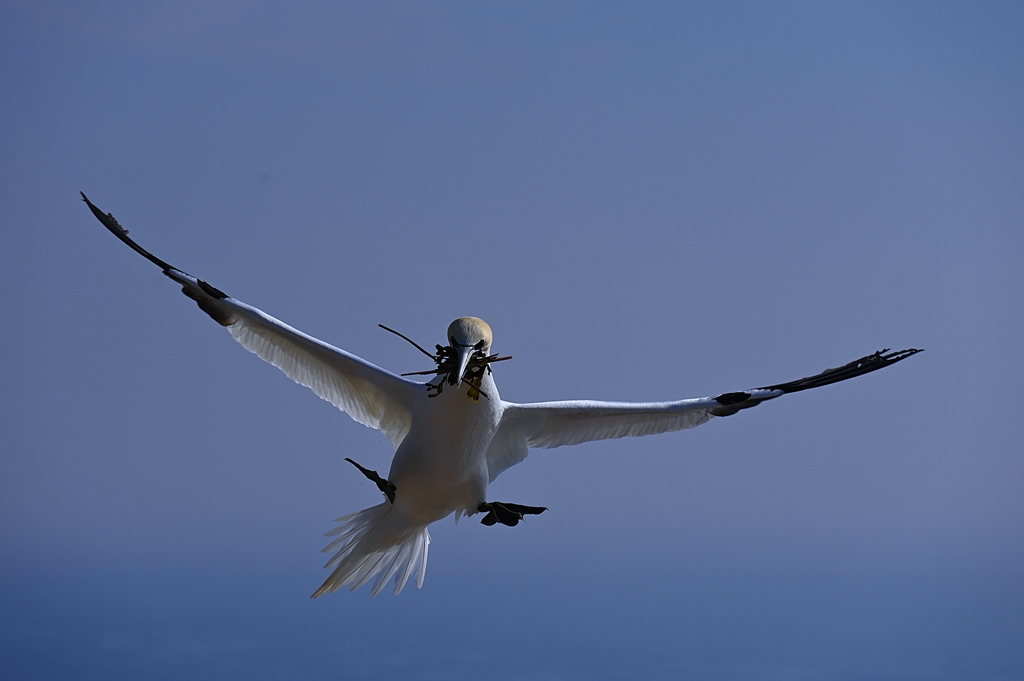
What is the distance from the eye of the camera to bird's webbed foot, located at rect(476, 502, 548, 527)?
13.4 feet

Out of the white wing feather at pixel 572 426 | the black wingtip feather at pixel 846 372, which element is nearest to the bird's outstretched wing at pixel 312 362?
the white wing feather at pixel 572 426

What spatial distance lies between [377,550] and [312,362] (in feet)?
2.30

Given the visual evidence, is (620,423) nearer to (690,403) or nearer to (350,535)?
(690,403)

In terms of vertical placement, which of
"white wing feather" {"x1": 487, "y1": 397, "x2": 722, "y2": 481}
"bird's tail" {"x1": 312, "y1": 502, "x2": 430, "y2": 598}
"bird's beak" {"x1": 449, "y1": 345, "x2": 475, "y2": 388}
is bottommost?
"bird's tail" {"x1": 312, "y1": 502, "x2": 430, "y2": 598}

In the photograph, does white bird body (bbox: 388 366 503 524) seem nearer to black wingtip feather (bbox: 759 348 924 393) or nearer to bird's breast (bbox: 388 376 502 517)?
bird's breast (bbox: 388 376 502 517)

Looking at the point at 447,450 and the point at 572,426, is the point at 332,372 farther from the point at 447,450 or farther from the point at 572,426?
the point at 572,426

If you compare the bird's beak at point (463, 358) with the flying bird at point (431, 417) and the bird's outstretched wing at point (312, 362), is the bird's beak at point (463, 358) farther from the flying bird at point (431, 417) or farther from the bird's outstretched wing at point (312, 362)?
the bird's outstretched wing at point (312, 362)

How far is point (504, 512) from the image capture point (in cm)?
410

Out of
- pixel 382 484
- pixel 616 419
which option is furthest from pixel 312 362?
pixel 616 419

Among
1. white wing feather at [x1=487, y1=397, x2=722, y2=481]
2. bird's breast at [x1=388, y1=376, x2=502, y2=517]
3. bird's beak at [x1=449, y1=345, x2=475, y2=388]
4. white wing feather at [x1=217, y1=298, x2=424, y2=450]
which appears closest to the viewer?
bird's beak at [x1=449, y1=345, x2=475, y2=388]

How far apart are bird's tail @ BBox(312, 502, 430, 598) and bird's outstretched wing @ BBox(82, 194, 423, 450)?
1.18ft

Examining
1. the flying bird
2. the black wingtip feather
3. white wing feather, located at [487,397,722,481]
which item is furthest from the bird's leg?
the black wingtip feather

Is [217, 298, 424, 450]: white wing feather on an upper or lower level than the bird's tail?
upper

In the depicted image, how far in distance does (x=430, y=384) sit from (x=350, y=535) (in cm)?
69
